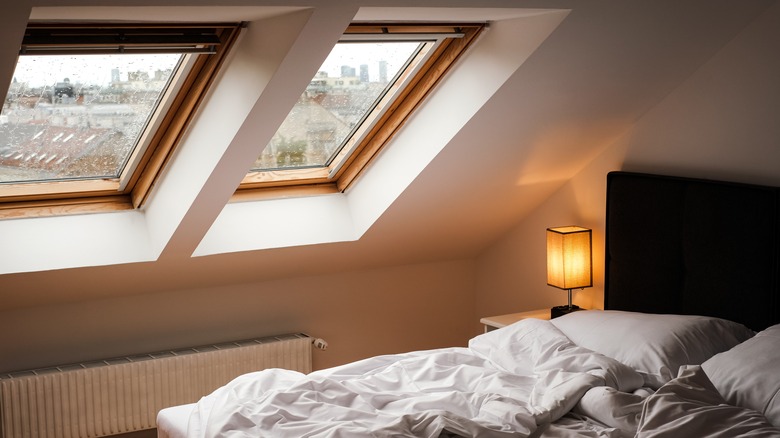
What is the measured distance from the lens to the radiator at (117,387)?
12.0ft

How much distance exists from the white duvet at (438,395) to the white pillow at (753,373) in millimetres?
275

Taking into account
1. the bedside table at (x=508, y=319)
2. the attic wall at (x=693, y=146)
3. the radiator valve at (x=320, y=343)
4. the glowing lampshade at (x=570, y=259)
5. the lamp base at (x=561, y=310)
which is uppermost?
the attic wall at (x=693, y=146)

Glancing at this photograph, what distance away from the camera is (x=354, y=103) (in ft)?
11.8

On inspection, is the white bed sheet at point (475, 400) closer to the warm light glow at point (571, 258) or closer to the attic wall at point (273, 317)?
the warm light glow at point (571, 258)

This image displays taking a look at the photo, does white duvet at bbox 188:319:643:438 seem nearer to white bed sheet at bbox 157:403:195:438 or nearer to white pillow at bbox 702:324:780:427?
white bed sheet at bbox 157:403:195:438

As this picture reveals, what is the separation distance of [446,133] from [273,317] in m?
1.46

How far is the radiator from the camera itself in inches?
144

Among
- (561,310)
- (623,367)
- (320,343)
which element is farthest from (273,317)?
(623,367)

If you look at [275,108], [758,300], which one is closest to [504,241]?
[758,300]

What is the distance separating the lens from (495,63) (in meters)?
3.13

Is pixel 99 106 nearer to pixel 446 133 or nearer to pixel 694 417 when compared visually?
pixel 446 133

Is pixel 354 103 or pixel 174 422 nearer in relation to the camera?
pixel 174 422

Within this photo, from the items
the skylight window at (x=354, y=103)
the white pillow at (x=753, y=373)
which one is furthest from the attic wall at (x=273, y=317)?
the white pillow at (x=753, y=373)

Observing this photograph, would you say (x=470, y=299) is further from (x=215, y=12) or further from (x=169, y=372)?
(x=215, y=12)
